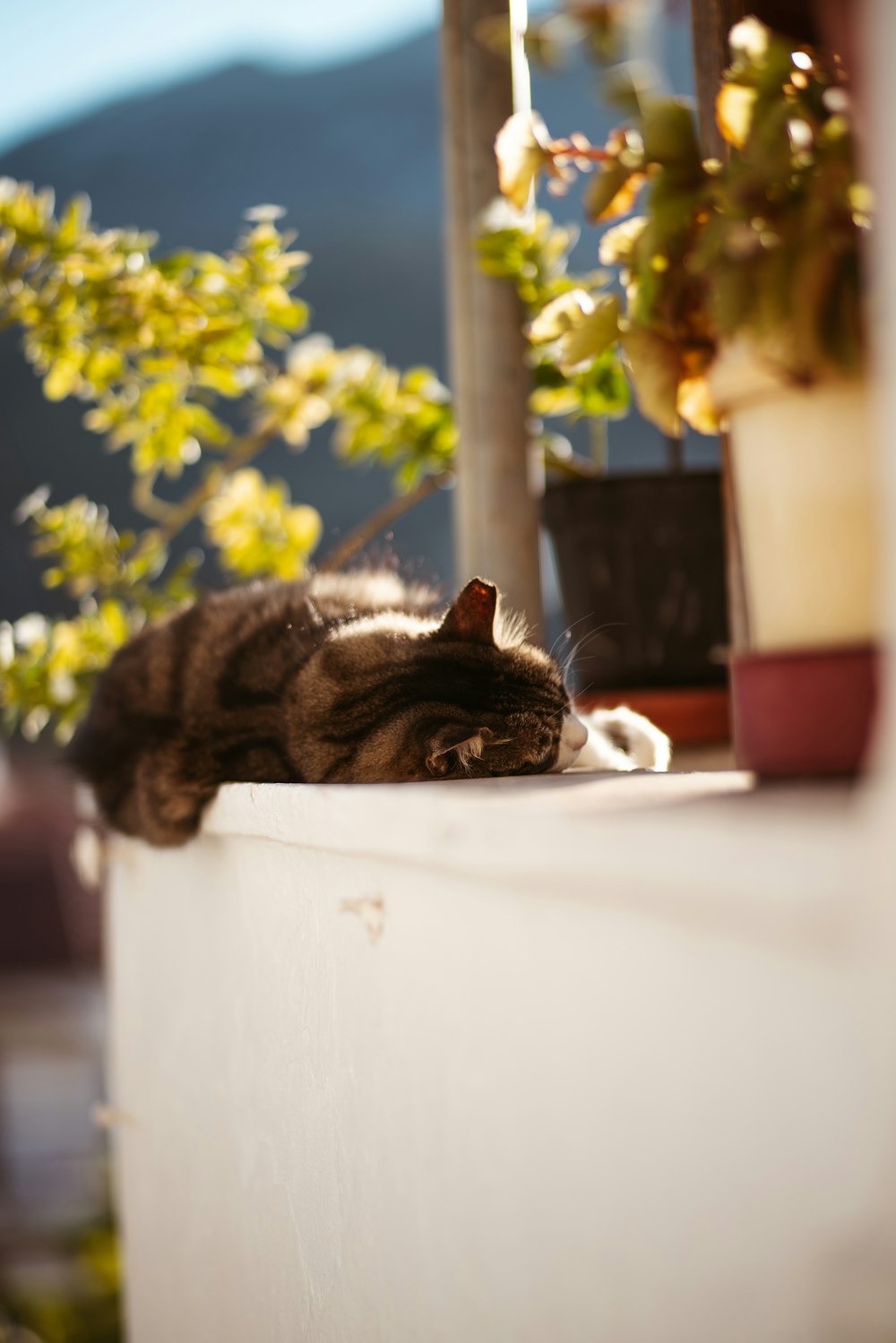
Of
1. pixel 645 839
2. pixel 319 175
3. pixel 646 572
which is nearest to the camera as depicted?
pixel 645 839

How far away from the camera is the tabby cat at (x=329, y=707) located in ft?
3.84

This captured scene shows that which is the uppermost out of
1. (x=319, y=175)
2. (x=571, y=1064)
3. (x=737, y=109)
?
(x=319, y=175)

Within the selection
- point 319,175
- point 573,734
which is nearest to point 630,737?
point 573,734

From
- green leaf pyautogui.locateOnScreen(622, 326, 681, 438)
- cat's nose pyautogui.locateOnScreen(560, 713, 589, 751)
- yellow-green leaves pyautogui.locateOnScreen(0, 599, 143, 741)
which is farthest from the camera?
yellow-green leaves pyautogui.locateOnScreen(0, 599, 143, 741)

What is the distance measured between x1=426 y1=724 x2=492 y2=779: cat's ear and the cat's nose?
0.15 meters

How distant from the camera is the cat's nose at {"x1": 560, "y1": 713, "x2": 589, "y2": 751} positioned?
127 cm

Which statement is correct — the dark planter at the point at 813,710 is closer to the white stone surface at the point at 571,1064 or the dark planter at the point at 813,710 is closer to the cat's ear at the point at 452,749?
the white stone surface at the point at 571,1064

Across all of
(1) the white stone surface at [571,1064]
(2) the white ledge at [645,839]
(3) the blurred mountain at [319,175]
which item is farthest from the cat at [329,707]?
(3) the blurred mountain at [319,175]

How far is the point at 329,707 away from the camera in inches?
47.9

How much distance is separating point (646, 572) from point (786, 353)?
1.29 metres

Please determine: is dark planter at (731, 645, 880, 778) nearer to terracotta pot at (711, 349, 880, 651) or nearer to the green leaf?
terracotta pot at (711, 349, 880, 651)

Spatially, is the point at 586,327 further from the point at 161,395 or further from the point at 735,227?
the point at 161,395

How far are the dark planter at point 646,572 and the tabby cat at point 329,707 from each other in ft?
1.40

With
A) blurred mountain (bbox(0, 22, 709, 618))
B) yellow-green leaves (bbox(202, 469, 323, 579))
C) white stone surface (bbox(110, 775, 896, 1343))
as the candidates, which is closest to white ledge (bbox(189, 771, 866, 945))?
white stone surface (bbox(110, 775, 896, 1343))
